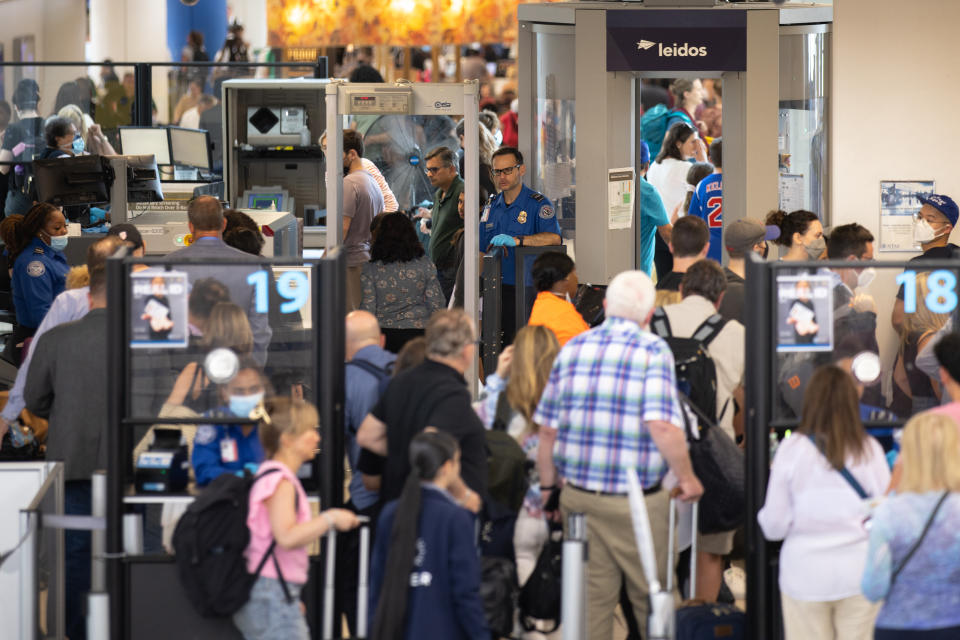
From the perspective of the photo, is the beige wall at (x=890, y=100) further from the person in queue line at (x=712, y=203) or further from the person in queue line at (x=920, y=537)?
the person in queue line at (x=920, y=537)

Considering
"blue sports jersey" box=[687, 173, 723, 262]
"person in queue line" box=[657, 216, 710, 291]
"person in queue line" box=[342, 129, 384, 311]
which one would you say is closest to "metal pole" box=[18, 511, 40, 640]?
"person in queue line" box=[657, 216, 710, 291]

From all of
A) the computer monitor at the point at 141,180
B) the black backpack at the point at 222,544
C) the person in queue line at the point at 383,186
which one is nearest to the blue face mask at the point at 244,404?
the black backpack at the point at 222,544

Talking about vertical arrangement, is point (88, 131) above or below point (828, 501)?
above

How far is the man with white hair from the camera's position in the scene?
4305 mm

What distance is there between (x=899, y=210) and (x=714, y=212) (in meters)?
1.42

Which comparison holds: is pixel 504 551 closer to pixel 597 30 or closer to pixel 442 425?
pixel 442 425

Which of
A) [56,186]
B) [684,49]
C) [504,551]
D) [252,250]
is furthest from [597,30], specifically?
[504,551]

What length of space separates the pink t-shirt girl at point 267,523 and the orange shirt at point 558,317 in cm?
170

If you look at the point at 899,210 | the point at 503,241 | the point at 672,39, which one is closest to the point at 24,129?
the point at 503,241

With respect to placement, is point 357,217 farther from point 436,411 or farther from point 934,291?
point 934,291

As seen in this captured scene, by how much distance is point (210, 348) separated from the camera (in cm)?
440

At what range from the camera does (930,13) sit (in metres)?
7.30

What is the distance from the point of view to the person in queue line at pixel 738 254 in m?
5.59

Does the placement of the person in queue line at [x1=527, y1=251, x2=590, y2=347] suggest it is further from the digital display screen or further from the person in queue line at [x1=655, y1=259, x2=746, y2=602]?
the digital display screen
